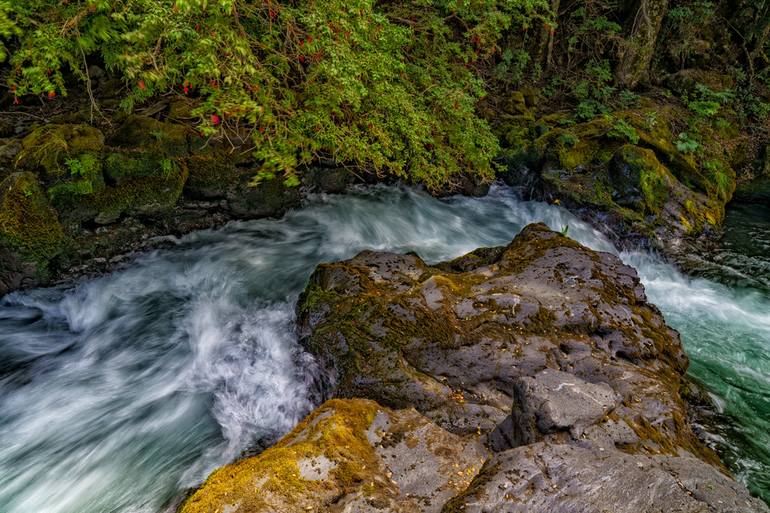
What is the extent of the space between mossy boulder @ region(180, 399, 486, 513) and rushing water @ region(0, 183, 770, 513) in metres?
1.53

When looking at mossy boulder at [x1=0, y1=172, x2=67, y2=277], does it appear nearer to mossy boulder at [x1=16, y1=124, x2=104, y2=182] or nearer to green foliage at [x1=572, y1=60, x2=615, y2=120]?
mossy boulder at [x1=16, y1=124, x2=104, y2=182]

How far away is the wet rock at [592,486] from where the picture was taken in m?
1.89

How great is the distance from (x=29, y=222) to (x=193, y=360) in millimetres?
2630

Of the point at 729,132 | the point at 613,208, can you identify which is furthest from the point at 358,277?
the point at 729,132

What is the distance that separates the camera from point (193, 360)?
5.19 meters

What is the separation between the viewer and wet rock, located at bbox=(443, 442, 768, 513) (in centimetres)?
189

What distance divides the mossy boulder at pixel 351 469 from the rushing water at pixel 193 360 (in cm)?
153

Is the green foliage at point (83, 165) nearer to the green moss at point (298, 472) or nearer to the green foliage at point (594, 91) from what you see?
the green moss at point (298, 472)

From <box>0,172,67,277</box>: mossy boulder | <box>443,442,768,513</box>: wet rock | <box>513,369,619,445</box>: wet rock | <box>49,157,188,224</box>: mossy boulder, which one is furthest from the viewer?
<box>49,157,188,224</box>: mossy boulder

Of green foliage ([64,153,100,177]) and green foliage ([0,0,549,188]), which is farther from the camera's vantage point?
green foliage ([64,153,100,177])

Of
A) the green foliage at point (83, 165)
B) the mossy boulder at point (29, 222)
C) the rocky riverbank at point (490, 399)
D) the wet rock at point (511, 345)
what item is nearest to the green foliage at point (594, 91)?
the rocky riverbank at point (490, 399)

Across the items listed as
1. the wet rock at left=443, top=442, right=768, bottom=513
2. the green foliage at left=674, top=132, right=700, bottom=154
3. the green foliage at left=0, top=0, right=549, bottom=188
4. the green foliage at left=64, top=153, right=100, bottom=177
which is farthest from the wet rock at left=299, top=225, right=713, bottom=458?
the green foliage at left=674, top=132, right=700, bottom=154

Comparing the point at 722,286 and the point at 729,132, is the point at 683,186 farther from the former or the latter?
the point at 729,132

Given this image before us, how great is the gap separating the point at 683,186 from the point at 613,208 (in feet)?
6.33
